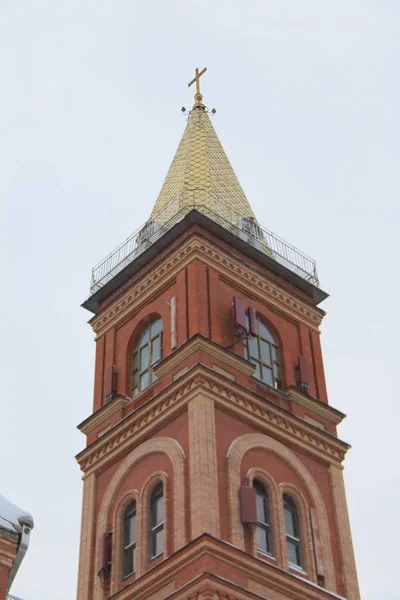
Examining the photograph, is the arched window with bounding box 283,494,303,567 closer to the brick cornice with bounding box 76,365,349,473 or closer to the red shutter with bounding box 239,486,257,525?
the red shutter with bounding box 239,486,257,525

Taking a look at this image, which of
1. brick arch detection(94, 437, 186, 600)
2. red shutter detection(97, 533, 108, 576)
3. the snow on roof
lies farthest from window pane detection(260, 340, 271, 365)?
the snow on roof

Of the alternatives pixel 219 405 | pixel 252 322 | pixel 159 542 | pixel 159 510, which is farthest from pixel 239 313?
pixel 159 542

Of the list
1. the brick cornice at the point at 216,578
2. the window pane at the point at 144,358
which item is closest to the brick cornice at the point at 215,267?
the window pane at the point at 144,358

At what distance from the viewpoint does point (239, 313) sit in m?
44.2

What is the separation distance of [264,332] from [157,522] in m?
9.17

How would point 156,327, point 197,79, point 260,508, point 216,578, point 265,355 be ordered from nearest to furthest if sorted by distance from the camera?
point 216,578 → point 260,508 → point 265,355 → point 156,327 → point 197,79

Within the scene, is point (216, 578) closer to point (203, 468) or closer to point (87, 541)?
point (203, 468)

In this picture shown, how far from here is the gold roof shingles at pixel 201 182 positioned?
4975cm

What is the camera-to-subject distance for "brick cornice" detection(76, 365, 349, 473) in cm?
4141

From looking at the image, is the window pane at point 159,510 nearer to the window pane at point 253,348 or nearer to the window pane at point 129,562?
the window pane at point 129,562

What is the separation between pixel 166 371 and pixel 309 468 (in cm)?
566

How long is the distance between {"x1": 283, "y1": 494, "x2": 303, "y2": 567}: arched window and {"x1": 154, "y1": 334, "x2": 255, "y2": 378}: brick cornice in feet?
14.8

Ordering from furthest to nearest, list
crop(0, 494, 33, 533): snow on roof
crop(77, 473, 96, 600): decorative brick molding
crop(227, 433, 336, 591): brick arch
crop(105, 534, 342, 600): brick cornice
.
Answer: crop(77, 473, 96, 600): decorative brick molding → crop(227, 433, 336, 591): brick arch → crop(105, 534, 342, 600): brick cornice → crop(0, 494, 33, 533): snow on roof

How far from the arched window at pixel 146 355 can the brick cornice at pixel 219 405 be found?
197cm
